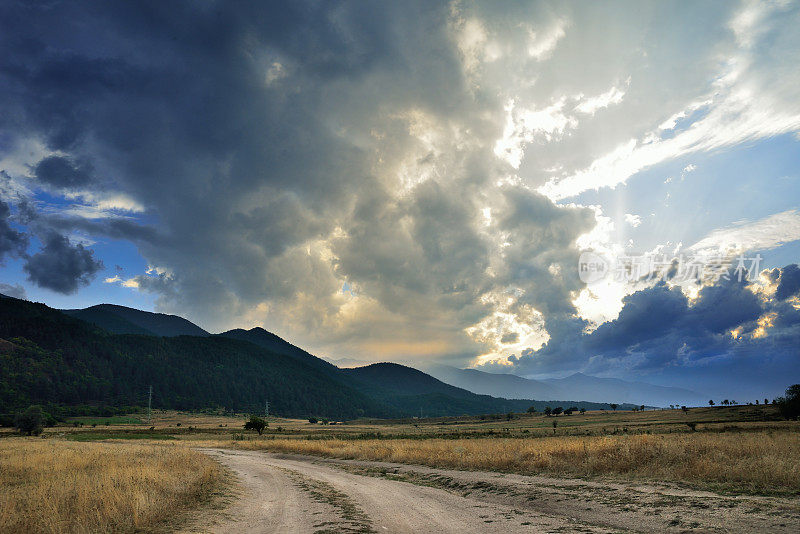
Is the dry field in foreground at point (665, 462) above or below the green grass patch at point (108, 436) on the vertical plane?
above

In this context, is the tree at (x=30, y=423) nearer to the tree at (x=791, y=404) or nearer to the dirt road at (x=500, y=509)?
the dirt road at (x=500, y=509)

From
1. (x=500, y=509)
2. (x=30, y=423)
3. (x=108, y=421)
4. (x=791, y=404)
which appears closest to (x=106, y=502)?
(x=500, y=509)

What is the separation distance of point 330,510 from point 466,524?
524 cm

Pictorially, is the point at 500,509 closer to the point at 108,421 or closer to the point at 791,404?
the point at 791,404

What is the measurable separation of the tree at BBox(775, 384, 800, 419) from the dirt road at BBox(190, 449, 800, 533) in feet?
350

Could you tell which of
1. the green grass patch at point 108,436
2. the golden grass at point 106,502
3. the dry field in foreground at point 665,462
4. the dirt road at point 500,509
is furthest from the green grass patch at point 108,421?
the dirt road at point 500,509

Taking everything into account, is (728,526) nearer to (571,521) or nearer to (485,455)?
(571,521)

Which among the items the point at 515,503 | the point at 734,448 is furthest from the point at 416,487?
the point at 734,448

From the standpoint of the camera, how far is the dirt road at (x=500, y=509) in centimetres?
1164

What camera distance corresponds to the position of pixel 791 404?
296ft

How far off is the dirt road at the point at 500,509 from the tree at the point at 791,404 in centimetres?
10669

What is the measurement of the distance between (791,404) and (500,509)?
114 meters

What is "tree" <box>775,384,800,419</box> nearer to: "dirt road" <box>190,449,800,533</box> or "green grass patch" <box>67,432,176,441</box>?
"dirt road" <box>190,449,800,533</box>

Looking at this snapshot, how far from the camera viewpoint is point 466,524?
41.8 feet
